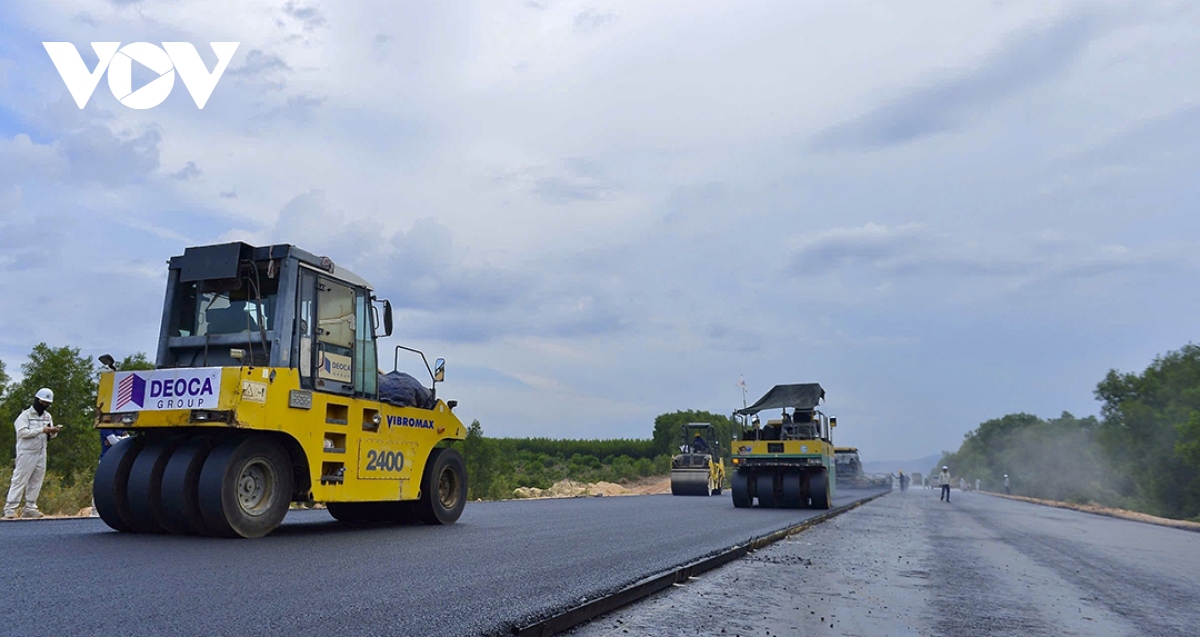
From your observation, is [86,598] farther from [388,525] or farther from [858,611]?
[388,525]

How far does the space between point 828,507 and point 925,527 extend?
4.38 m

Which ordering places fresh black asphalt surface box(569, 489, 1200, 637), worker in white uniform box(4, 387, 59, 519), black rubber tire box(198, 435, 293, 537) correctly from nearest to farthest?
1. fresh black asphalt surface box(569, 489, 1200, 637)
2. black rubber tire box(198, 435, 293, 537)
3. worker in white uniform box(4, 387, 59, 519)

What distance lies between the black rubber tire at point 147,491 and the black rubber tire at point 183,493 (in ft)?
0.29

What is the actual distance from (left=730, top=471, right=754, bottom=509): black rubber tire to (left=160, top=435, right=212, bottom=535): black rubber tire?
13499 mm

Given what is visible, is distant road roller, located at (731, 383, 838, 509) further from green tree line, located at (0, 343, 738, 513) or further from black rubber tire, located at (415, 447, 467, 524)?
black rubber tire, located at (415, 447, 467, 524)

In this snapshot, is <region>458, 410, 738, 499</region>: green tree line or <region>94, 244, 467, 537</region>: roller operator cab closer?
<region>94, 244, 467, 537</region>: roller operator cab

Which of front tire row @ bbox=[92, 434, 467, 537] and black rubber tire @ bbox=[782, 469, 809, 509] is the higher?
front tire row @ bbox=[92, 434, 467, 537]

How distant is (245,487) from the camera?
724 centimetres

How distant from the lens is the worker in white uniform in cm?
968

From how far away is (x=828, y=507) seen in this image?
60.7ft

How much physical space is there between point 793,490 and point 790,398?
2329mm

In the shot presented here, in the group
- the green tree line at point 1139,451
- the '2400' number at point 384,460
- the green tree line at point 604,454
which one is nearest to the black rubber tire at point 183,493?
the '2400' number at point 384,460

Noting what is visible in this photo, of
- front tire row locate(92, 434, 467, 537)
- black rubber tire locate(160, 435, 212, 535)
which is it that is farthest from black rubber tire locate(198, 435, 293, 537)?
black rubber tire locate(160, 435, 212, 535)

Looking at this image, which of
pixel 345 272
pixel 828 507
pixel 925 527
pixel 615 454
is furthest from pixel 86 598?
pixel 615 454
